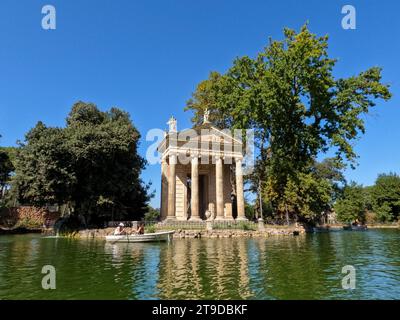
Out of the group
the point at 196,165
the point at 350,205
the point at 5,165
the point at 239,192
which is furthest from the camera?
the point at 350,205

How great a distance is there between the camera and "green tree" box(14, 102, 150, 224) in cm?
3591

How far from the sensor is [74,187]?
38.8 m

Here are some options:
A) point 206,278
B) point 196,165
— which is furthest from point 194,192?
point 206,278

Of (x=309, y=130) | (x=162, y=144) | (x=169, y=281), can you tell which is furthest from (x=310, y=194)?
(x=169, y=281)

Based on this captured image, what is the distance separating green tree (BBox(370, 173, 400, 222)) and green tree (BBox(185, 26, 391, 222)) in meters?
45.0

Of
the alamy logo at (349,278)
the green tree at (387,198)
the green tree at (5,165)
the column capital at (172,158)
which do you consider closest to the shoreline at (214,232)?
the column capital at (172,158)

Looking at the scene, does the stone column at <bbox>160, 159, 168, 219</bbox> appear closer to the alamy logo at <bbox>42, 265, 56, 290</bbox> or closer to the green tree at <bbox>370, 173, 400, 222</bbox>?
the alamy logo at <bbox>42, 265, 56, 290</bbox>

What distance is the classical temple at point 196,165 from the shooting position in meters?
43.0

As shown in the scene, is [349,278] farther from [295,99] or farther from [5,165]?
[5,165]

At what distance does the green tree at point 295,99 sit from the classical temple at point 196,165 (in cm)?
497

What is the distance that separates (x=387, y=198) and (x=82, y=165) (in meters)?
68.6

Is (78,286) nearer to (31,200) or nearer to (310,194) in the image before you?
(31,200)

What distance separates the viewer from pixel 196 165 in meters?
43.7
